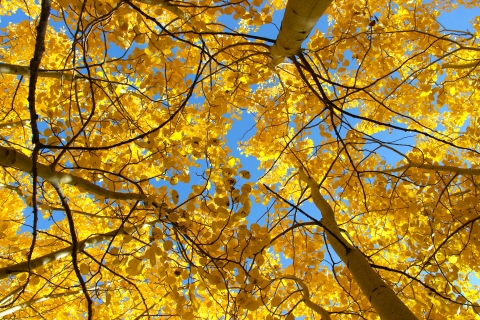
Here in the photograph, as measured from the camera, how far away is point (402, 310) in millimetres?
1700

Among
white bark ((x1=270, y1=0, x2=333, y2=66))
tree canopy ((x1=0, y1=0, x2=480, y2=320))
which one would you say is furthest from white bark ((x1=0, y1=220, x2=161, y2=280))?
white bark ((x1=270, y1=0, x2=333, y2=66))

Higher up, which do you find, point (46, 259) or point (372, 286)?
point (46, 259)

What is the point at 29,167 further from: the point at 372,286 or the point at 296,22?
the point at 372,286

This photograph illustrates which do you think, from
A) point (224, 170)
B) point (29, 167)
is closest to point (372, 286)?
point (224, 170)

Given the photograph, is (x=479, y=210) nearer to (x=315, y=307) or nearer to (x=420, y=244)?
(x=420, y=244)

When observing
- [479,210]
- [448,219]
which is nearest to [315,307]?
[479,210]

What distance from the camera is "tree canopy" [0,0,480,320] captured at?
6.77 feet

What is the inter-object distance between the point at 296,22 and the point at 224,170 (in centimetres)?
104

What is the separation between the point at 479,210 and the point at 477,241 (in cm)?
34

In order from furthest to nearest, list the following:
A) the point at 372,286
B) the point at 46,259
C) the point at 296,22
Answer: the point at 46,259, the point at 372,286, the point at 296,22

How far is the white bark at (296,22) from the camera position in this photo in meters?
1.52

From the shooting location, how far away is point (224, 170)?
215cm

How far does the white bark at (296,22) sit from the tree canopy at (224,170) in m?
0.01

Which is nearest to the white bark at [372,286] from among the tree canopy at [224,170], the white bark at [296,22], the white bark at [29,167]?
the tree canopy at [224,170]
